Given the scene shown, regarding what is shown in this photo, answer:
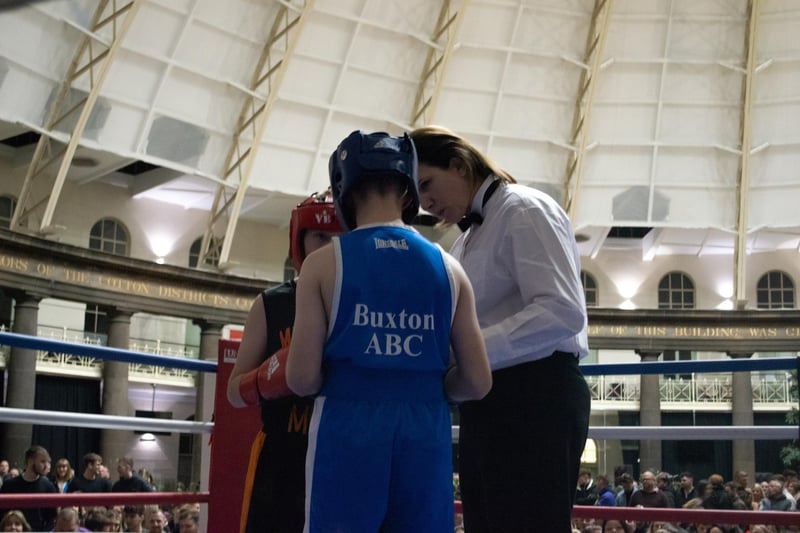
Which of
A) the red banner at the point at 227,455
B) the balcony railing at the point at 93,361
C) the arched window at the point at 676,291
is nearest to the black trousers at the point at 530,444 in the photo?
the red banner at the point at 227,455

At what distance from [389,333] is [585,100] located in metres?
A: 24.8

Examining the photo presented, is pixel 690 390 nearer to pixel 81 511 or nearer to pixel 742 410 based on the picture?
pixel 742 410

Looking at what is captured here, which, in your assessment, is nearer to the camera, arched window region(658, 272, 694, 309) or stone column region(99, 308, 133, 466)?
stone column region(99, 308, 133, 466)

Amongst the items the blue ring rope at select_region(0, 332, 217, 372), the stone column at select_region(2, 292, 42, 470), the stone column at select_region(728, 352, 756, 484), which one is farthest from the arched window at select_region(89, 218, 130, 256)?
the blue ring rope at select_region(0, 332, 217, 372)

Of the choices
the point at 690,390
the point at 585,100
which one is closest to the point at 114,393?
the point at 585,100

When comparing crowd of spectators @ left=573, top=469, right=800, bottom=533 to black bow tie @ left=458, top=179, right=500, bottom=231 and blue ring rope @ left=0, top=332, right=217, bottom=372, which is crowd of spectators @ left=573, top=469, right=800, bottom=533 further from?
black bow tie @ left=458, top=179, right=500, bottom=231

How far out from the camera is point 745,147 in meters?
26.5

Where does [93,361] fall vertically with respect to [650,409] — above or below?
above

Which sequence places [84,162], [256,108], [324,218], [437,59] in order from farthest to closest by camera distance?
1. [437,59]
2. [256,108]
3. [84,162]
4. [324,218]

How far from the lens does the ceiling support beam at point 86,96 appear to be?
69.2 feet

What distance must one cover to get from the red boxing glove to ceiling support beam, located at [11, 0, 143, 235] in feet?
63.6

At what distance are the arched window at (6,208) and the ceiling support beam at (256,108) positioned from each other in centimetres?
478

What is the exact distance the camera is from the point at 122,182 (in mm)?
26391

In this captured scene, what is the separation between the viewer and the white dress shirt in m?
2.79
